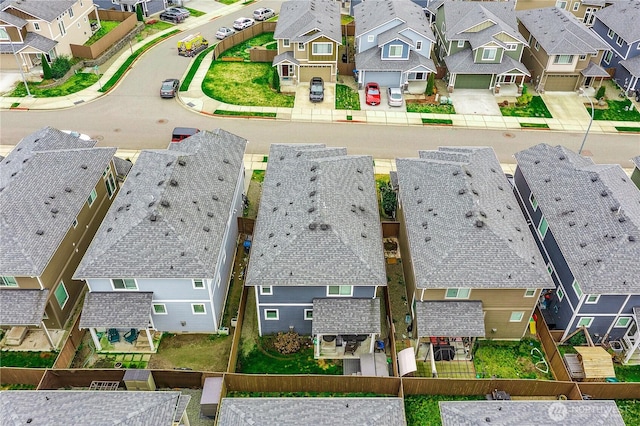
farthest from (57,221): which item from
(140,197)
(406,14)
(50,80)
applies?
(406,14)

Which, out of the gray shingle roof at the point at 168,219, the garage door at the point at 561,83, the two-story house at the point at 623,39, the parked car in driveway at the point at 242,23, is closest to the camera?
the gray shingle roof at the point at 168,219

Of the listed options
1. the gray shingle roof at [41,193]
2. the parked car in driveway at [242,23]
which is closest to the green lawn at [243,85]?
the parked car in driveway at [242,23]

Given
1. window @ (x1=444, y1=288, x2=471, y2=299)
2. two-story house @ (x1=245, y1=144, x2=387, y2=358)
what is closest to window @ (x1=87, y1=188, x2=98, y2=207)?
two-story house @ (x1=245, y1=144, x2=387, y2=358)

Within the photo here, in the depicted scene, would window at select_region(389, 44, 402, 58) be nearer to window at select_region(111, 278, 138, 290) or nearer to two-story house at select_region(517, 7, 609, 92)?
two-story house at select_region(517, 7, 609, 92)

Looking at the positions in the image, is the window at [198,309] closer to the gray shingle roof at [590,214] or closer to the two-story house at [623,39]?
the gray shingle roof at [590,214]

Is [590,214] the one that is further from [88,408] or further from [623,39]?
[623,39]

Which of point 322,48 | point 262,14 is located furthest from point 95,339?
point 262,14

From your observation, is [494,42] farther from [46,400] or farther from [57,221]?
[46,400]
